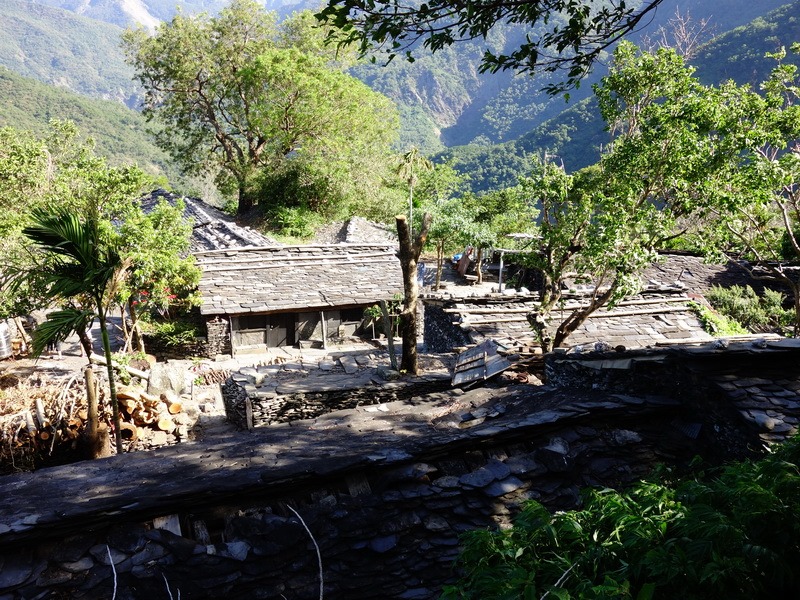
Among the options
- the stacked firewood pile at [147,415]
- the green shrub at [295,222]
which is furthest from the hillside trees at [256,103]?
the stacked firewood pile at [147,415]

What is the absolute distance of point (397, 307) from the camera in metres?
19.6

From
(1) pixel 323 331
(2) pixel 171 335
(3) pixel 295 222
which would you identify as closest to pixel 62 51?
(3) pixel 295 222

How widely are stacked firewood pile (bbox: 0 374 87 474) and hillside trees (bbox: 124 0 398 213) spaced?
23.3 metres

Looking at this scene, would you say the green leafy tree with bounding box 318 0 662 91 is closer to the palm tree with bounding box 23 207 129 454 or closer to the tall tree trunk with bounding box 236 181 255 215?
the palm tree with bounding box 23 207 129 454

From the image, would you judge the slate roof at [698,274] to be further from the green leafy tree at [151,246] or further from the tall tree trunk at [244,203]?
the tall tree trunk at [244,203]

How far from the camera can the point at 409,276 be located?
31.7 feet

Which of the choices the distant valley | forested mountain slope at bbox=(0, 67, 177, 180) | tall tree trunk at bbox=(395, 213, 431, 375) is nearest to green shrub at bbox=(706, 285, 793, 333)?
the distant valley

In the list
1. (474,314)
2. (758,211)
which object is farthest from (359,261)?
(758,211)

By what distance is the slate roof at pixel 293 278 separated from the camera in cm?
1891

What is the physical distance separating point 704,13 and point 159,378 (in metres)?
108

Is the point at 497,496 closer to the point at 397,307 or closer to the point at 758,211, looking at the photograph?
the point at 758,211

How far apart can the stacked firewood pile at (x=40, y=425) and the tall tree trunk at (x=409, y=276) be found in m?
5.74

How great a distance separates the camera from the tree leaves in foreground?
2.19 metres

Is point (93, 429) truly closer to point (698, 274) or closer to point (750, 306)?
point (750, 306)
